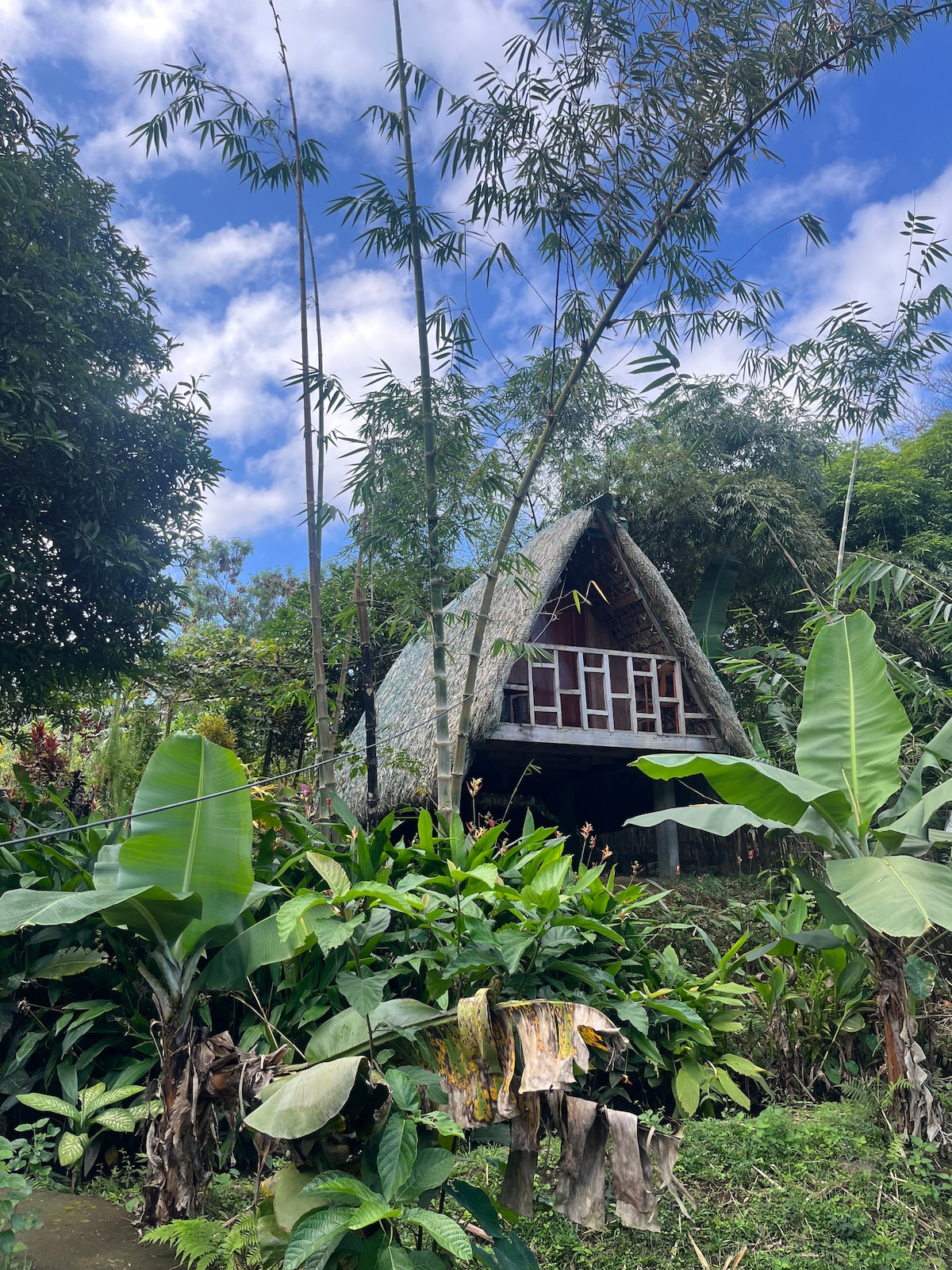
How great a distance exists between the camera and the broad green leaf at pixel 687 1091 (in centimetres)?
310

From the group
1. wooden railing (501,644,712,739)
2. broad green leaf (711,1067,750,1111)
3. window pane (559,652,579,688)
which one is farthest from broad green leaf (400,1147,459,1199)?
window pane (559,652,579,688)

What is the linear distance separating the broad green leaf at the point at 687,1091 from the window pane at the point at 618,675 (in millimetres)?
4980

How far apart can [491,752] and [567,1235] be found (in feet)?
18.9

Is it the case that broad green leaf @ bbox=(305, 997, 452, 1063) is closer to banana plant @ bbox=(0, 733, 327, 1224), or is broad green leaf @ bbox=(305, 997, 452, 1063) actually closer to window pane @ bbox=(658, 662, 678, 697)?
banana plant @ bbox=(0, 733, 327, 1224)

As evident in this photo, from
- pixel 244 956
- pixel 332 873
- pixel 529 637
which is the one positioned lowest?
pixel 244 956

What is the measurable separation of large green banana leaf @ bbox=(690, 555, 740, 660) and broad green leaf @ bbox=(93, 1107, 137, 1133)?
893 cm

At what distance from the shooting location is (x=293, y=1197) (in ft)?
6.19

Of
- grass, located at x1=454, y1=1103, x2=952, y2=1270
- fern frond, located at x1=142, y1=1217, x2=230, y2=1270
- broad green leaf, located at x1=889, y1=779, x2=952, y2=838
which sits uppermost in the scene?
broad green leaf, located at x1=889, y1=779, x2=952, y2=838

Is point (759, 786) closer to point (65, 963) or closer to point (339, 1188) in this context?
point (339, 1188)

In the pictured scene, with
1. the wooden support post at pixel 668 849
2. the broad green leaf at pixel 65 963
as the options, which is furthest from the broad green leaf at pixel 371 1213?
the wooden support post at pixel 668 849

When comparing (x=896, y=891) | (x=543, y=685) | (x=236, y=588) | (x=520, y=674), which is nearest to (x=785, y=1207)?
(x=896, y=891)

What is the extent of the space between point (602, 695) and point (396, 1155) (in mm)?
6341

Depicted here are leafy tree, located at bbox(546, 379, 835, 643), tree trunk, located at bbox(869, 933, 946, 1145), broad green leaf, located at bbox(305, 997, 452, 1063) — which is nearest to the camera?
broad green leaf, located at bbox(305, 997, 452, 1063)

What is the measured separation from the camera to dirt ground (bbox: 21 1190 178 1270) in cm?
213
